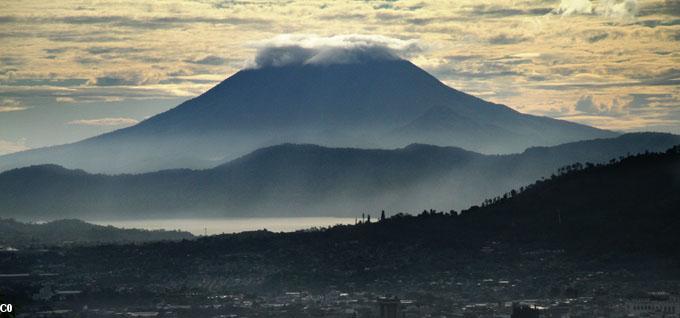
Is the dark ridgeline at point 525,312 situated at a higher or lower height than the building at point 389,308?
lower

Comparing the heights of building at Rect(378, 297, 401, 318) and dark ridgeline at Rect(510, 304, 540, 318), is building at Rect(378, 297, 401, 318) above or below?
above

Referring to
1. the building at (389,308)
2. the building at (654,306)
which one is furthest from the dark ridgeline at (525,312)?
the building at (389,308)

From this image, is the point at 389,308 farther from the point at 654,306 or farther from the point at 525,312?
the point at 654,306

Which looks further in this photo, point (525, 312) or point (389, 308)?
point (389, 308)

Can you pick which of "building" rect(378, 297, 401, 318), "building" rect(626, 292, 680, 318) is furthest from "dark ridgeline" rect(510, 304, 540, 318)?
"building" rect(378, 297, 401, 318)

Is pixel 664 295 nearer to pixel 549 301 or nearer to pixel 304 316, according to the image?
pixel 549 301

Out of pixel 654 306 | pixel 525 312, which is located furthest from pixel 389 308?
pixel 654 306

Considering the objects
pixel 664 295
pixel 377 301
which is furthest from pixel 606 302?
pixel 377 301

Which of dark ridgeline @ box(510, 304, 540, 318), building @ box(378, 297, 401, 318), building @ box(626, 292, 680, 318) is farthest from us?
building @ box(378, 297, 401, 318)

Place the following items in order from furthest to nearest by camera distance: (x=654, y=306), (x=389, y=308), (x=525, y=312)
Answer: (x=389, y=308) < (x=654, y=306) < (x=525, y=312)

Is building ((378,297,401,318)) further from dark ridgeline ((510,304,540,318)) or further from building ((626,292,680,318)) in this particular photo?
building ((626,292,680,318))

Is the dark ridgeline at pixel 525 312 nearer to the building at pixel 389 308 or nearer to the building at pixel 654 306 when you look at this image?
the building at pixel 654 306
